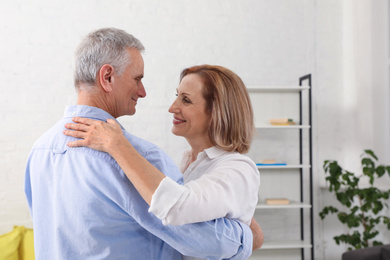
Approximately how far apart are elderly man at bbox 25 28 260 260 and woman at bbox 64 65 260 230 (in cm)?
5

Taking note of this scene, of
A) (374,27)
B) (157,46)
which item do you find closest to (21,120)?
(157,46)

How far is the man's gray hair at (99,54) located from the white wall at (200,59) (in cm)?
293

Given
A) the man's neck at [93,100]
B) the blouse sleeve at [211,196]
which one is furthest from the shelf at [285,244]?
the man's neck at [93,100]

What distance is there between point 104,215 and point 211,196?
0.32 meters

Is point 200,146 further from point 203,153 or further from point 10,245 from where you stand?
point 10,245

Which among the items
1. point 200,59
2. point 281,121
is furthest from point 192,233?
point 200,59

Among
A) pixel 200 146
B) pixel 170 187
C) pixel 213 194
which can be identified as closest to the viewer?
pixel 170 187

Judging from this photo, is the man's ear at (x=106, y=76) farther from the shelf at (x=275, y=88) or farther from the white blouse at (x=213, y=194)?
→ the shelf at (x=275, y=88)

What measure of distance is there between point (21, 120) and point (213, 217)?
339 cm

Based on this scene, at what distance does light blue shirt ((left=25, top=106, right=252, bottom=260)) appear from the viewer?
1.21 metres

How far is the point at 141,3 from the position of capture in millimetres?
4391

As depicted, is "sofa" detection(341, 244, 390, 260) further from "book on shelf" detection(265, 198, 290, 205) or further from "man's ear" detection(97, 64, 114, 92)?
"man's ear" detection(97, 64, 114, 92)

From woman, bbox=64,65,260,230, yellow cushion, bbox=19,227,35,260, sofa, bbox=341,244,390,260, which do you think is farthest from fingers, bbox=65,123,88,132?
yellow cushion, bbox=19,227,35,260

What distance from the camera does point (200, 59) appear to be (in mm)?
4434
